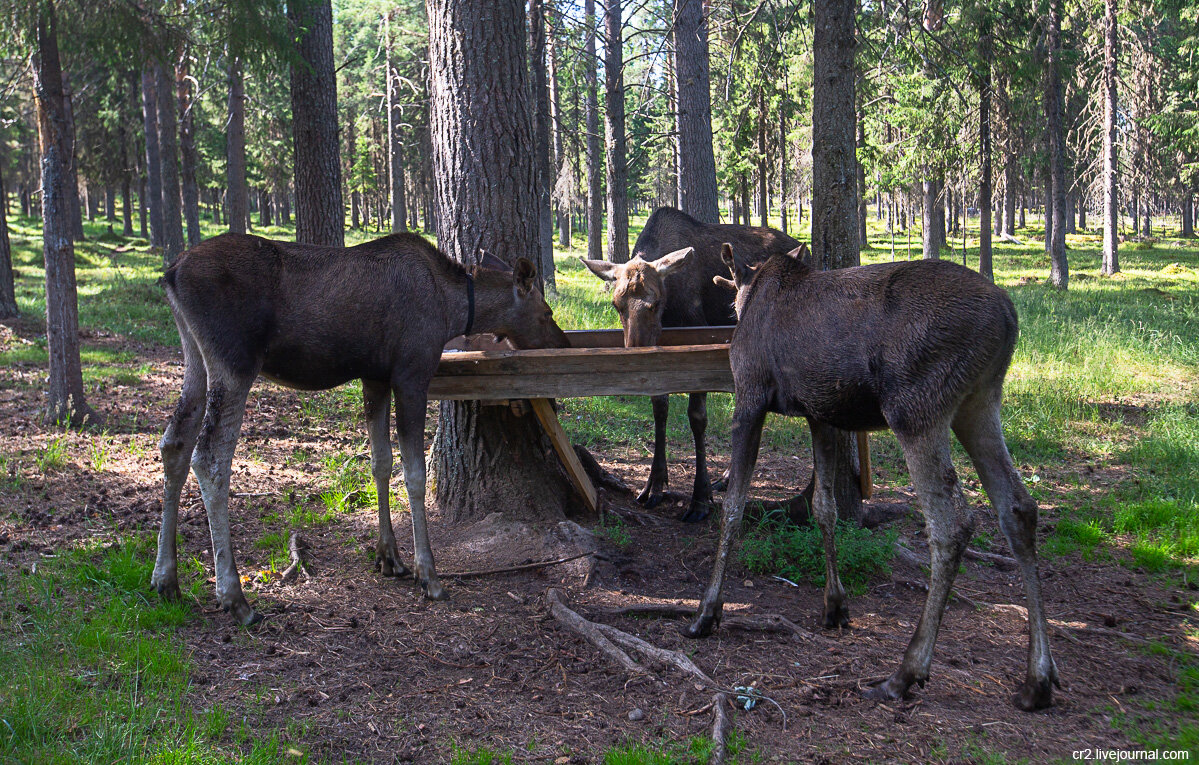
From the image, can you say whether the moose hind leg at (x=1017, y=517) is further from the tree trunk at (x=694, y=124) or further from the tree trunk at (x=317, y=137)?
the tree trunk at (x=694, y=124)

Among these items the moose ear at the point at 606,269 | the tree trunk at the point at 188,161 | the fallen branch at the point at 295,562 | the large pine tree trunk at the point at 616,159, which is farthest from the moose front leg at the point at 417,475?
the tree trunk at the point at 188,161

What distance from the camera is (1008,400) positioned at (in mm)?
10297

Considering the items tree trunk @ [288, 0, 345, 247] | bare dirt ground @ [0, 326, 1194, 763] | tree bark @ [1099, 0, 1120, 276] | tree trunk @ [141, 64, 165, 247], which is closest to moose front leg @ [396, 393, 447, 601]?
bare dirt ground @ [0, 326, 1194, 763]

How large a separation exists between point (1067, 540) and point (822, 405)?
314 centimetres

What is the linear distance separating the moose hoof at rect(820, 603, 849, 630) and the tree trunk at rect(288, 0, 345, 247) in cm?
901

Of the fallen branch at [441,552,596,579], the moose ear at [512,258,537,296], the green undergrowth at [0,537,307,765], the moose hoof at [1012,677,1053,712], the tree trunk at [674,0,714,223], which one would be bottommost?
A: the moose hoof at [1012,677,1053,712]

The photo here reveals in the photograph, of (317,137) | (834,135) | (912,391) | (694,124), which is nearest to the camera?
(912,391)

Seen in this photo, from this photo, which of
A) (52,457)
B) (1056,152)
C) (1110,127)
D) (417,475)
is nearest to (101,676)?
(417,475)

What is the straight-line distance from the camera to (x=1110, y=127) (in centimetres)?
2711

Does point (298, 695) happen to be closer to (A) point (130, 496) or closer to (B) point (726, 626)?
(B) point (726, 626)

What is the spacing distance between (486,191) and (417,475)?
2366mm

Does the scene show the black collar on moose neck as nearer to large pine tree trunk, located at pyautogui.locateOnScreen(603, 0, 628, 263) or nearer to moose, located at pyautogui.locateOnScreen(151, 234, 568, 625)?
moose, located at pyautogui.locateOnScreen(151, 234, 568, 625)

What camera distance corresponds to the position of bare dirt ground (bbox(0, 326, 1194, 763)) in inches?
147

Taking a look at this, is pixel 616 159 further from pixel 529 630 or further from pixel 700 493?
pixel 529 630
